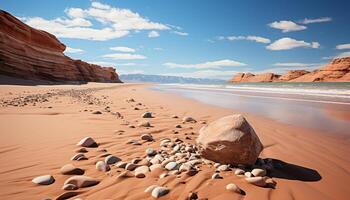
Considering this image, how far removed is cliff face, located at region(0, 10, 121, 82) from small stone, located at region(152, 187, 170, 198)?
104 feet

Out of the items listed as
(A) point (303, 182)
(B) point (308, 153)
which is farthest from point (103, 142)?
(B) point (308, 153)

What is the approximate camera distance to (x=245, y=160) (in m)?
3.10

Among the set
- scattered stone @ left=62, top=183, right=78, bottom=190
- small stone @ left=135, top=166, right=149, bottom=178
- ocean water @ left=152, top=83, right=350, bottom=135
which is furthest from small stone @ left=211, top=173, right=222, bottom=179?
ocean water @ left=152, top=83, right=350, bottom=135

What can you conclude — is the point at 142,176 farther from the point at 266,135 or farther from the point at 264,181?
the point at 266,135

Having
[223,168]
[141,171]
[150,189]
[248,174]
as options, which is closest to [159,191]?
[150,189]

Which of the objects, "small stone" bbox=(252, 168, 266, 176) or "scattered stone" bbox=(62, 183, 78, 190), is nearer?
"scattered stone" bbox=(62, 183, 78, 190)

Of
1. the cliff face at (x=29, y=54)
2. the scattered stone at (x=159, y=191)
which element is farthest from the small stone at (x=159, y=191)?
the cliff face at (x=29, y=54)

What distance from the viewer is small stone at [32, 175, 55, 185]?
99.7 inches

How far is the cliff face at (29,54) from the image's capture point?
28.8 meters

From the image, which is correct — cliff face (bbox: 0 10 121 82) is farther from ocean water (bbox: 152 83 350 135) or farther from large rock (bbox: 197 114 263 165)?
large rock (bbox: 197 114 263 165)

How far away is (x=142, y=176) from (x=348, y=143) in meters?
3.94

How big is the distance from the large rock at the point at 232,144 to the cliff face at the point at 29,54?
31.4m

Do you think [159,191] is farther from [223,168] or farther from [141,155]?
[141,155]

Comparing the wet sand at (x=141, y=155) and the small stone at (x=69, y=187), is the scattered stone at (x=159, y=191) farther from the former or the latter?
the small stone at (x=69, y=187)
